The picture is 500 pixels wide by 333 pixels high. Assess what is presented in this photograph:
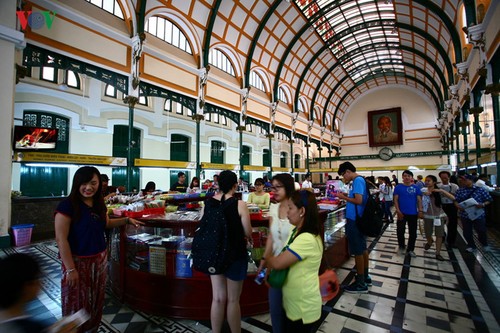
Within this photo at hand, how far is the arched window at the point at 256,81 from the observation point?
14234 mm

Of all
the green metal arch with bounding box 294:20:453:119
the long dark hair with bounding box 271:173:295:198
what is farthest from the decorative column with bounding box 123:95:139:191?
the green metal arch with bounding box 294:20:453:119

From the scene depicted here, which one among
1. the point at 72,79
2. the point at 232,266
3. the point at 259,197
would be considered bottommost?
the point at 232,266

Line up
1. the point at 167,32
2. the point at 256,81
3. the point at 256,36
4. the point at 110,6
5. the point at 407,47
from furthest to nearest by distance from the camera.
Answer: the point at 407,47, the point at 256,81, the point at 256,36, the point at 167,32, the point at 110,6

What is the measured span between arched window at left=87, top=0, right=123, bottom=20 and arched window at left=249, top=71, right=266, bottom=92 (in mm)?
7570

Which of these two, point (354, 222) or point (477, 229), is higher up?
point (354, 222)

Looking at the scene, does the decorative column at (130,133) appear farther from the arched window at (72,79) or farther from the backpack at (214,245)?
the backpack at (214,245)

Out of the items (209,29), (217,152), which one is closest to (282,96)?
(217,152)

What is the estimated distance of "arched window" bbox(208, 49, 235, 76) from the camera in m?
11.6

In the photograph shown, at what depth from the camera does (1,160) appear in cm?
498

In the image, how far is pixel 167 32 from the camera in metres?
9.53

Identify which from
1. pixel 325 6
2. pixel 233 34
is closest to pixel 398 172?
pixel 325 6

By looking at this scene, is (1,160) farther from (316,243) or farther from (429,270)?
(429,270)

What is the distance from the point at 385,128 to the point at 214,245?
27214 mm

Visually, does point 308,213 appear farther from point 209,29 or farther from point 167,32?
point 209,29
